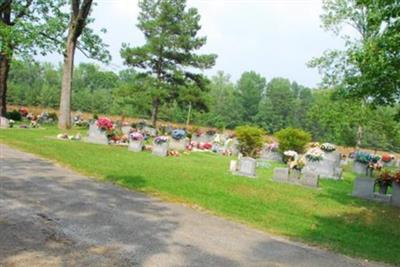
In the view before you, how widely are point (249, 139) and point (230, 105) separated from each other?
73.7 meters

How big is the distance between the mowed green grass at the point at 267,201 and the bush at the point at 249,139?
6.83 metres

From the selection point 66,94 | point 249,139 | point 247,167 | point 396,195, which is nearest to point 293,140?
point 249,139

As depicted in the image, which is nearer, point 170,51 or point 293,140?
point 293,140

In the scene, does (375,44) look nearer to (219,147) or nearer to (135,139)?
(135,139)

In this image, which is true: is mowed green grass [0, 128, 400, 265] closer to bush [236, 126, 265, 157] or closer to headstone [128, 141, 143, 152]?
headstone [128, 141, 143, 152]

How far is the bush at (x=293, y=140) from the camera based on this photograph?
24609 millimetres

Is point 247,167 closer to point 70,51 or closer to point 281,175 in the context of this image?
point 281,175

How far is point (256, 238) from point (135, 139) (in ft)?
42.4

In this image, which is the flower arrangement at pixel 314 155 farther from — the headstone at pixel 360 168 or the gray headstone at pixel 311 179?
the headstone at pixel 360 168

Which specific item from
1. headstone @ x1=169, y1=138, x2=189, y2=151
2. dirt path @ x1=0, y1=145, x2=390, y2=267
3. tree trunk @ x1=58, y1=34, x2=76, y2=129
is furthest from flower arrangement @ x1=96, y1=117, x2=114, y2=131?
dirt path @ x1=0, y1=145, x2=390, y2=267

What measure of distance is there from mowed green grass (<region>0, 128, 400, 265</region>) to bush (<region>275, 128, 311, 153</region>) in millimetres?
7182

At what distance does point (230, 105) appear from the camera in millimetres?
97875

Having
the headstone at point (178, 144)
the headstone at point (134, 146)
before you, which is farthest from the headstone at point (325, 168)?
the headstone at point (134, 146)

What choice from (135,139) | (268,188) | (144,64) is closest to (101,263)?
(268,188)
